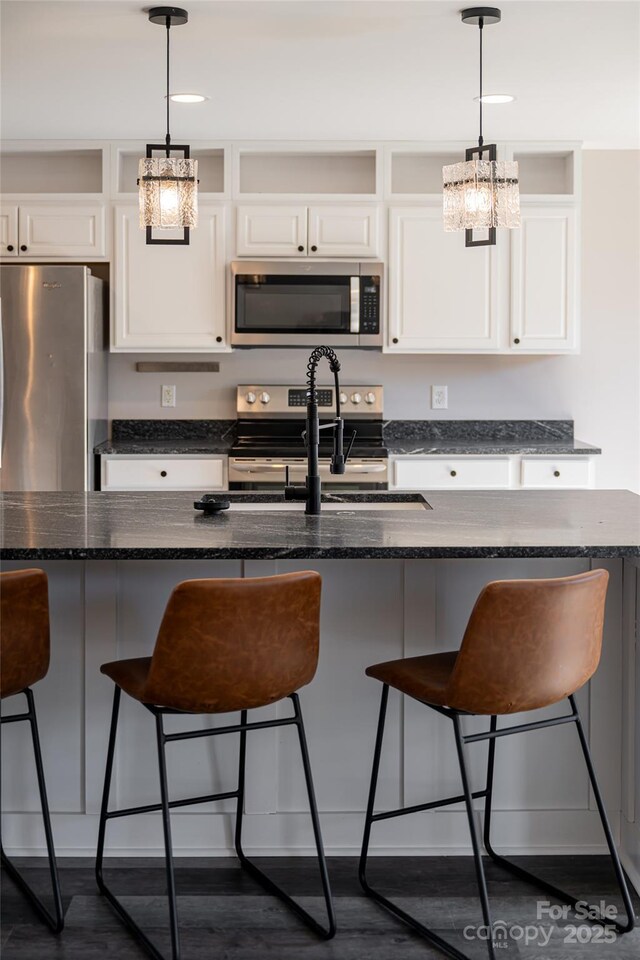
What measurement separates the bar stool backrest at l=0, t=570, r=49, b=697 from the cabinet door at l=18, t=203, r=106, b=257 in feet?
9.88

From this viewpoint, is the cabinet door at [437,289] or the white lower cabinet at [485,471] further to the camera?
the cabinet door at [437,289]

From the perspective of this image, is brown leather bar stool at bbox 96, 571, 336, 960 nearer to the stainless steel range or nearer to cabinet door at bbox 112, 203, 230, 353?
the stainless steel range

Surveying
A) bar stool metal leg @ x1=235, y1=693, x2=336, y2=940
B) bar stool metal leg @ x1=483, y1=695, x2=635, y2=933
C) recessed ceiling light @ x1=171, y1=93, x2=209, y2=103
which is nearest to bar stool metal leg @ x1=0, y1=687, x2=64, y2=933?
bar stool metal leg @ x1=235, y1=693, x2=336, y2=940

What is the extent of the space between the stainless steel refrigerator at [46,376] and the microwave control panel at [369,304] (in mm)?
1248

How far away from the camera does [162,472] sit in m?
4.81

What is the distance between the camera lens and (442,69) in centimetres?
372

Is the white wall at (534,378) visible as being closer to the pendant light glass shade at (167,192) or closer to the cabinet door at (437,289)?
the cabinet door at (437,289)

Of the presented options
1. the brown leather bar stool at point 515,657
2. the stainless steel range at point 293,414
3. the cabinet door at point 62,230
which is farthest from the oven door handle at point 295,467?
the brown leather bar stool at point 515,657

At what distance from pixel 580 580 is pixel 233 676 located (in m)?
0.76

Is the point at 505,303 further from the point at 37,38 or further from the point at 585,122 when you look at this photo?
the point at 37,38

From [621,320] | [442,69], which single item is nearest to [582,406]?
[621,320]

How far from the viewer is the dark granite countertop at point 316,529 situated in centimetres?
233

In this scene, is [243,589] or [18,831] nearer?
[243,589]

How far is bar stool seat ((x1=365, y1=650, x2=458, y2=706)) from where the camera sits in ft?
7.39
